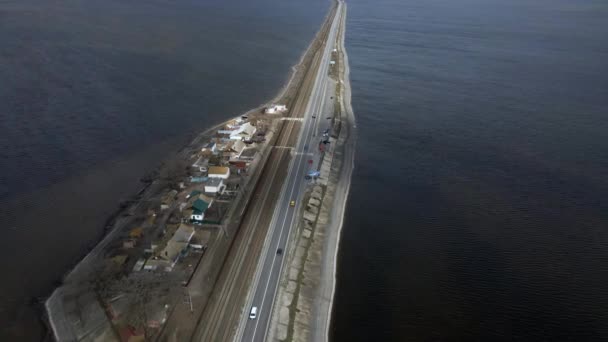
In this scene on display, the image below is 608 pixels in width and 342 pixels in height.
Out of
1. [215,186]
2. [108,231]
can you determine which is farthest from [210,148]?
[108,231]

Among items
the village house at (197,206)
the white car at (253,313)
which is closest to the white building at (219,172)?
the village house at (197,206)

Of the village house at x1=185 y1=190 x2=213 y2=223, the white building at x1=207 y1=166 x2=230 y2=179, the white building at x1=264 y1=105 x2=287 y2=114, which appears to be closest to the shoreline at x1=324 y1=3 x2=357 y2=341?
the white building at x1=264 y1=105 x2=287 y2=114

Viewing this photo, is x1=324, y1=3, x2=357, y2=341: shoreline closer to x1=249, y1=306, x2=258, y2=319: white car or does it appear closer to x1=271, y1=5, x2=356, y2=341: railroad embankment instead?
x1=271, y1=5, x2=356, y2=341: railroad embankment

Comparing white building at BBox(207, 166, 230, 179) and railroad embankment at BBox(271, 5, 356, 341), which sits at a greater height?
white building at BBox(207, 166, 230, 179)

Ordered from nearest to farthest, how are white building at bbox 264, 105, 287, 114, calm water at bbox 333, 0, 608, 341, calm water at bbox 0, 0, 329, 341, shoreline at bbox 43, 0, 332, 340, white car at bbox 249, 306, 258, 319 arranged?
white car at bbox 249, 306, 258, 319, shoreline at bbox 43, 0, 332, 340, calm water at bbox 333, 0, 608, 341, calm water at bbox 0, 0, 329, 341, white building at bbox 264, 105, 287, 114

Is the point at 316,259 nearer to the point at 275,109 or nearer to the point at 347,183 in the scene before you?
the point at 347,183

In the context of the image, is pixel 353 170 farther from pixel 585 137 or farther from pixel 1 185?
pixel 1 185

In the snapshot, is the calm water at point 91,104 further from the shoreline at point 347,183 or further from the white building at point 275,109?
the shoreline at point 347,183

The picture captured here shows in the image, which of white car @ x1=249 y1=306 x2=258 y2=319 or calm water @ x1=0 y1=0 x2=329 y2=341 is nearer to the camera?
white car @ x1=249 y1=306 x2=258 y2=319

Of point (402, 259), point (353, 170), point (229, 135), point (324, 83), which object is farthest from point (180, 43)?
point (402, 259)
